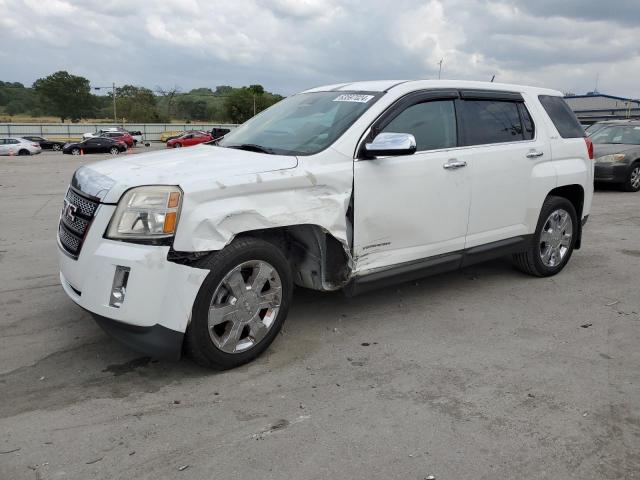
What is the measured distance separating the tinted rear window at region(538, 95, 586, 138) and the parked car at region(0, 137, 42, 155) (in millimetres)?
40811

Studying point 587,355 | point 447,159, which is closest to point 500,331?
point 587,355

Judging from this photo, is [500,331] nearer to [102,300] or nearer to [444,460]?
[444,460]

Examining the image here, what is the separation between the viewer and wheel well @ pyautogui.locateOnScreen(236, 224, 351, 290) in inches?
155

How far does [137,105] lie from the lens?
97938mm

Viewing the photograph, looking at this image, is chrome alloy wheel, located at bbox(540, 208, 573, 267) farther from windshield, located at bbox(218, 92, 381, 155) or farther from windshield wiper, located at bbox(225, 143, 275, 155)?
windshield wiper, located at bbox(225, 143, 275, 155)

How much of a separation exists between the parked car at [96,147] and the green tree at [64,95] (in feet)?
218

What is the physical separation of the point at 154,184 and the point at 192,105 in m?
120

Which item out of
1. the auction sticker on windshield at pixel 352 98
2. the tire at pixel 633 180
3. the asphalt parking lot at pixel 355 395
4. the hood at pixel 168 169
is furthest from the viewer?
the tire at pixel 633 180

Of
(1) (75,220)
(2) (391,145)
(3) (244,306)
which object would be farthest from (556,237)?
(1) (75,220)

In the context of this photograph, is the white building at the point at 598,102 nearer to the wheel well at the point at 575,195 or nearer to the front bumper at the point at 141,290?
the wheel well at the point at 575,195

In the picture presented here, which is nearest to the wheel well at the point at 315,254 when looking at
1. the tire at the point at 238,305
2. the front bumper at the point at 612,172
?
the tire at the point at 238,305

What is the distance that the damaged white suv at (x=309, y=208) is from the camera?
10.7 feet

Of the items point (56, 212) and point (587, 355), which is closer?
point (587, 355)

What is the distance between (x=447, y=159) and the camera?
4508 mm
